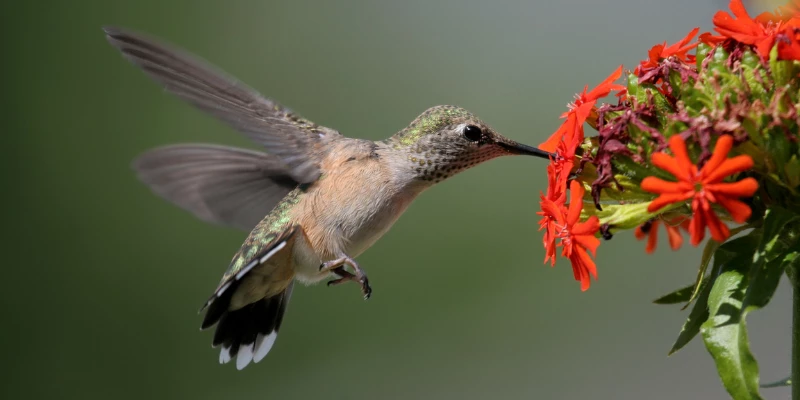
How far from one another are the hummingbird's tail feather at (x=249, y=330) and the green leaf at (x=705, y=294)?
4.00ft

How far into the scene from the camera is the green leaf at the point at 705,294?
3.86 feet

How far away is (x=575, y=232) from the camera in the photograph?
119 centimetres

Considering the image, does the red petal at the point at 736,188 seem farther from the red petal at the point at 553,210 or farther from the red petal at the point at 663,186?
the red petal at the point at 553,210

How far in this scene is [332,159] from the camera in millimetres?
2002

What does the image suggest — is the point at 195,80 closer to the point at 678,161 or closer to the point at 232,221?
the point at 232,221

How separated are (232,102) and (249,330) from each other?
67 cm

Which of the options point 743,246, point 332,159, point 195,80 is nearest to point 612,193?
point 743,246

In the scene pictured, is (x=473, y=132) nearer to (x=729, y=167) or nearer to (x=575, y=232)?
(x=575, y=232)

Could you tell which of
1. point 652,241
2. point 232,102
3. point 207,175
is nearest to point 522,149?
point 652,241

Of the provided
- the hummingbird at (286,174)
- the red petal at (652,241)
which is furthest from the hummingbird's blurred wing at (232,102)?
the red petal at (652,241)

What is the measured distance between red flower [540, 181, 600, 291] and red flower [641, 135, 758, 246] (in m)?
0.14

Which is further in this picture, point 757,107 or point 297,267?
point 297,267

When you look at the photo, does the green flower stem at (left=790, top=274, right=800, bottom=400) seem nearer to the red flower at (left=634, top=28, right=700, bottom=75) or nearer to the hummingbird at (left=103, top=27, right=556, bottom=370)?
the red flower at (left=634, top=28, right=700, bottom=75)

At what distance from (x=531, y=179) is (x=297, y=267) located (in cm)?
238
